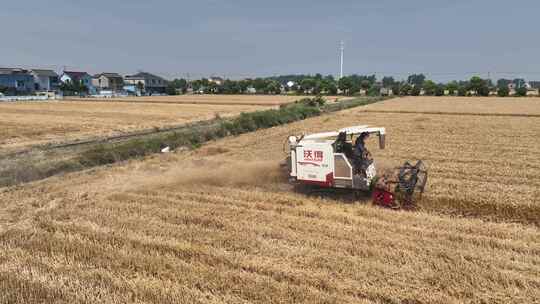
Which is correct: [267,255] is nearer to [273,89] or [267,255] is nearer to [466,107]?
[466,107]

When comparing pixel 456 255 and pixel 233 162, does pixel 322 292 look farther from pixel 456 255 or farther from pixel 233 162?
pixel 233 162

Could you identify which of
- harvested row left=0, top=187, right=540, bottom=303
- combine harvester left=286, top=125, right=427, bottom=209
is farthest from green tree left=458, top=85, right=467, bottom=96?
harvested row left=0, top=187, right=540, bottom=303

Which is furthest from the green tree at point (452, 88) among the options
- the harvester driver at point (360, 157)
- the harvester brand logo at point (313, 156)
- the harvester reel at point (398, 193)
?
the harvester brand logo at point (313, 156)

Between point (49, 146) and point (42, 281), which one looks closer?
point (42, 281)

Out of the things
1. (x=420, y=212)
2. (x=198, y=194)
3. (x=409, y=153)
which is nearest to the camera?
(x=420, y=212)

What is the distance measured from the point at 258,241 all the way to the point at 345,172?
3131 millimetres

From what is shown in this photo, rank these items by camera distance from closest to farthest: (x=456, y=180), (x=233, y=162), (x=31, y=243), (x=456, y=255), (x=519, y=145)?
(x=456, y=255) → (x=31, y=243) → (x=456, y=180) → (x=233, y=162) → (x=519, y=145)

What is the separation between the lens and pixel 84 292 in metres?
5.51

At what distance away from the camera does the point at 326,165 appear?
9.36 m

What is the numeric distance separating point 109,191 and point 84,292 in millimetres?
5794

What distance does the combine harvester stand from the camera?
923cm

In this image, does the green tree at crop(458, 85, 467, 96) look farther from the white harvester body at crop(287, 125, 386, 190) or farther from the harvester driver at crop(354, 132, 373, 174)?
the harvester driver at crop(354, 132, 373, 174)

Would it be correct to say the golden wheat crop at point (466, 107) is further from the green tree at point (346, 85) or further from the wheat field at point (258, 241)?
the green tree at point (346, 85)

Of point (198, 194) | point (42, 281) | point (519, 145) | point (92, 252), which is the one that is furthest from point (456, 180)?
point (42, 281)
